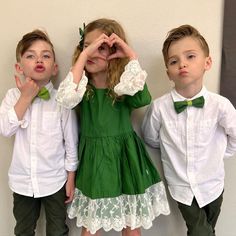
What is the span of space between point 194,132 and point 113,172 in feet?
1.03

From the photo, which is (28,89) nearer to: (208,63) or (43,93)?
(43,93)

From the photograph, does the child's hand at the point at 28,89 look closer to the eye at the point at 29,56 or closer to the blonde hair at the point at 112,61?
the eye at the point at 29,56

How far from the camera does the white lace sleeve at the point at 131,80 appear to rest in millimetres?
982

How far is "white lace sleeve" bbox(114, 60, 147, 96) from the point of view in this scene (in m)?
0.98

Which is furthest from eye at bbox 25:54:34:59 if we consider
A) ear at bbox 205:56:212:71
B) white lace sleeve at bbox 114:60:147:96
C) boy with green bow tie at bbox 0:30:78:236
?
ear at bbox 205:56:212:71

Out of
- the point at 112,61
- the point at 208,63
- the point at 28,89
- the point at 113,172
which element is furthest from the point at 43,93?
the point at 208,63

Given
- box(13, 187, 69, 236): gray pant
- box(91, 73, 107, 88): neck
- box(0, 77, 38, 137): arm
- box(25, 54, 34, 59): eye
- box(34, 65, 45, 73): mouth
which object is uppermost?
box(25, 54, 34, 59): eye

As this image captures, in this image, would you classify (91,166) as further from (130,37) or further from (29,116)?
(130,37)

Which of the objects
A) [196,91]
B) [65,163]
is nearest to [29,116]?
[65,163]

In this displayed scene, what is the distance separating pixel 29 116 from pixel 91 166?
11.2 inches

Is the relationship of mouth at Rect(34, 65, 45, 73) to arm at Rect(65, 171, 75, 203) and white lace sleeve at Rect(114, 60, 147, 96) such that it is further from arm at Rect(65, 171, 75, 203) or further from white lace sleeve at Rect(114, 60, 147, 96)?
arm at Rect(65, 171, 75, 203)

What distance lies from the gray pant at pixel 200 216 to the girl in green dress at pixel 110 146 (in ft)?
0.29

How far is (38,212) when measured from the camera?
4.00 feet

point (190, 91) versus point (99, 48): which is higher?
A: point (99, 48)
